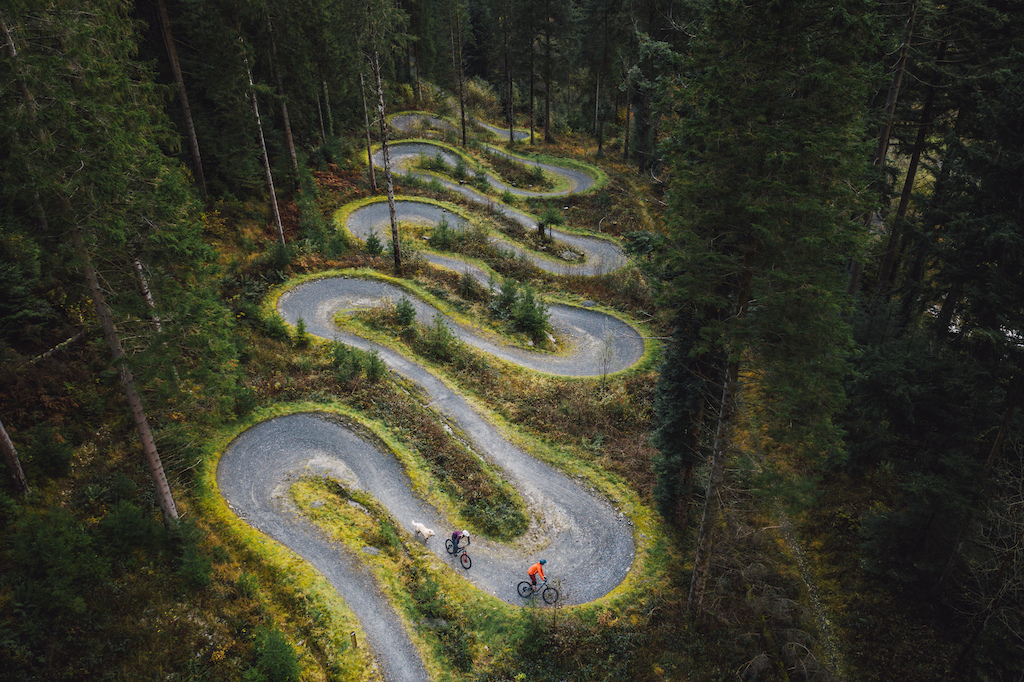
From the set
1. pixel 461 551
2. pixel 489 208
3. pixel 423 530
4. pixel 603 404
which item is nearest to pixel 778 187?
pixel 423 530

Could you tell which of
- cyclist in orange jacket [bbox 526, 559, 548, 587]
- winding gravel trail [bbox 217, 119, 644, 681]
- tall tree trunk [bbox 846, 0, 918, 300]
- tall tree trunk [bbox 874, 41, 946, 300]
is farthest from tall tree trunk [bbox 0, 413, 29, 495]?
tall tree trunk [bbox 874, 41, 946, 300]

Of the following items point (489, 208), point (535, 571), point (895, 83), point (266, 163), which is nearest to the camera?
point (535, 571)

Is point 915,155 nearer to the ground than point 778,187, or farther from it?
nearer to the ground

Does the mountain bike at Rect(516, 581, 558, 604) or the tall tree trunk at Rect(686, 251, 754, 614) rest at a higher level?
the tall tree trunk at Rect(686, 251, 754, 614)

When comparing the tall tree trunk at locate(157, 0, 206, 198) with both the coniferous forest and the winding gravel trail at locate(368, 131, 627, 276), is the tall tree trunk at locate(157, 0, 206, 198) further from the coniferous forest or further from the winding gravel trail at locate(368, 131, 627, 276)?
the winding gravel trail at locate(368, 131, 627, 276)

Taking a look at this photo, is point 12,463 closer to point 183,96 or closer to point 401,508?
point 401,508

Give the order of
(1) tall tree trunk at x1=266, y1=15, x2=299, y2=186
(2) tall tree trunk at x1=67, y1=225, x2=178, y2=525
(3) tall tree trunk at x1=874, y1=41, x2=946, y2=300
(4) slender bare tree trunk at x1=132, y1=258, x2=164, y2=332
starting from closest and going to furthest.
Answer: (2) tall tree trunk at x1=67, y1=225, x2=178, y2=525 → (4) slender bare tree trunk at x1=132, y1=258, x2=164, y2=332 → (3) tall tree trunk at x1=874, y1=41, x2=946, y2=300 → (1) tall tree trunk at x1=266, y1=15, x2=299, y2=186

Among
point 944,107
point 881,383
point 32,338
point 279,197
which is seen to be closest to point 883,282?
point 944,107
